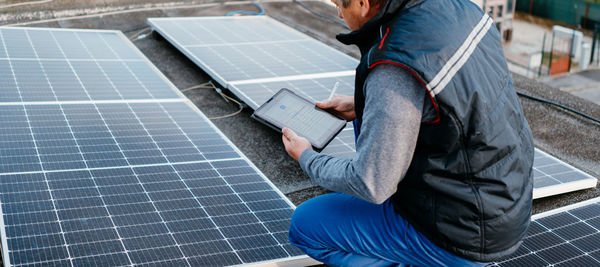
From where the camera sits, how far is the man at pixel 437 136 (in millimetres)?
2645

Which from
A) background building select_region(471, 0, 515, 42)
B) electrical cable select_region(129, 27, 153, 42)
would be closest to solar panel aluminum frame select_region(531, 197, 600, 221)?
electrical cable select_region(129, 27, 153, 42)

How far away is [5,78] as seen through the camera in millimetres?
6188

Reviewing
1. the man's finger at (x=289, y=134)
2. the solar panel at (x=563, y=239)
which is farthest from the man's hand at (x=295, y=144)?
the solar panel at (x=563, y=239)

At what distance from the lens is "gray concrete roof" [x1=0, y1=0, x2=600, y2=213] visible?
551cm

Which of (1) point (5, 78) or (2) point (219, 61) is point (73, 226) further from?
(2) point (219, 61)

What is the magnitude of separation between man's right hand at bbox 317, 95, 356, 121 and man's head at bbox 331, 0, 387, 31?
1141mm

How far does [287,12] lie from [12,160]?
300 inches

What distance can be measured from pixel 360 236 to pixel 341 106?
3.62ft

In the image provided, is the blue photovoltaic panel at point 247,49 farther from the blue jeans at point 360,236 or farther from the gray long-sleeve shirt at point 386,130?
the gray long-sleeve shirt at point 386,130

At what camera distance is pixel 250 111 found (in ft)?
22.0

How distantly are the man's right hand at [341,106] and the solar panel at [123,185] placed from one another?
83 cm

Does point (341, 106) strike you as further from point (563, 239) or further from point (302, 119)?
point (563, 239)

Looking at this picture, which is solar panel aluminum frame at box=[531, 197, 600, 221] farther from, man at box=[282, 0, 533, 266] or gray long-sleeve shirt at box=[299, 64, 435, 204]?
gray long-sleeve shirt at box=[299, 64, 435, 204]

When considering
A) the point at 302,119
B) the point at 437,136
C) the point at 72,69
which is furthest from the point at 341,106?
the point at 72,69
